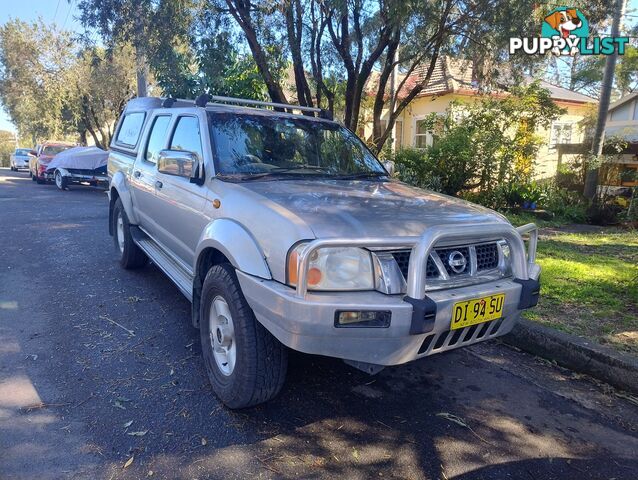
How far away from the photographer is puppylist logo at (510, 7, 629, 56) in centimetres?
891

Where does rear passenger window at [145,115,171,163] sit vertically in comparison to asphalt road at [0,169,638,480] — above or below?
above

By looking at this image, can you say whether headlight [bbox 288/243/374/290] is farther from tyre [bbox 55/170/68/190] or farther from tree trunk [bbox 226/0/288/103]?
tyre [bbox 55/170/68/190]

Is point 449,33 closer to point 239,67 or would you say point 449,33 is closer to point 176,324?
point 239,67

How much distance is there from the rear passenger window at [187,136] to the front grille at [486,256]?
2140 mm

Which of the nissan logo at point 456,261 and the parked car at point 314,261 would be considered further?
the nissan logo at point 456,261

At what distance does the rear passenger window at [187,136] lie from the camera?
157 inches

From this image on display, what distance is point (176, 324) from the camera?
4438 millimetres

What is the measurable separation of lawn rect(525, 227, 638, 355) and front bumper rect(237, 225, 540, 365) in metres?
2.06

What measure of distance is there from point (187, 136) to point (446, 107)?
1241 cm

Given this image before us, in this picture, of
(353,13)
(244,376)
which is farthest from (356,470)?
(353,13)

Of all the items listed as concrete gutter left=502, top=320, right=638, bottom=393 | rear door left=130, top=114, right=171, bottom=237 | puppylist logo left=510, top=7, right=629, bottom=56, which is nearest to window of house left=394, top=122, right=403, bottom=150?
puppylist logo left=510, top=7, right=629, bottom=56

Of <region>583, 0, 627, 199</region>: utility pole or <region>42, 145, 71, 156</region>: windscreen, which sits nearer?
<region>583, 0, 627, 199</region>: utility pole

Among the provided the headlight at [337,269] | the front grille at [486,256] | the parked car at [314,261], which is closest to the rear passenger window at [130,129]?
the parked car at [314,261]

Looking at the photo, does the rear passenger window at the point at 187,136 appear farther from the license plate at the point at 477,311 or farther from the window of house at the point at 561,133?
the window of house at the point at 561,133
